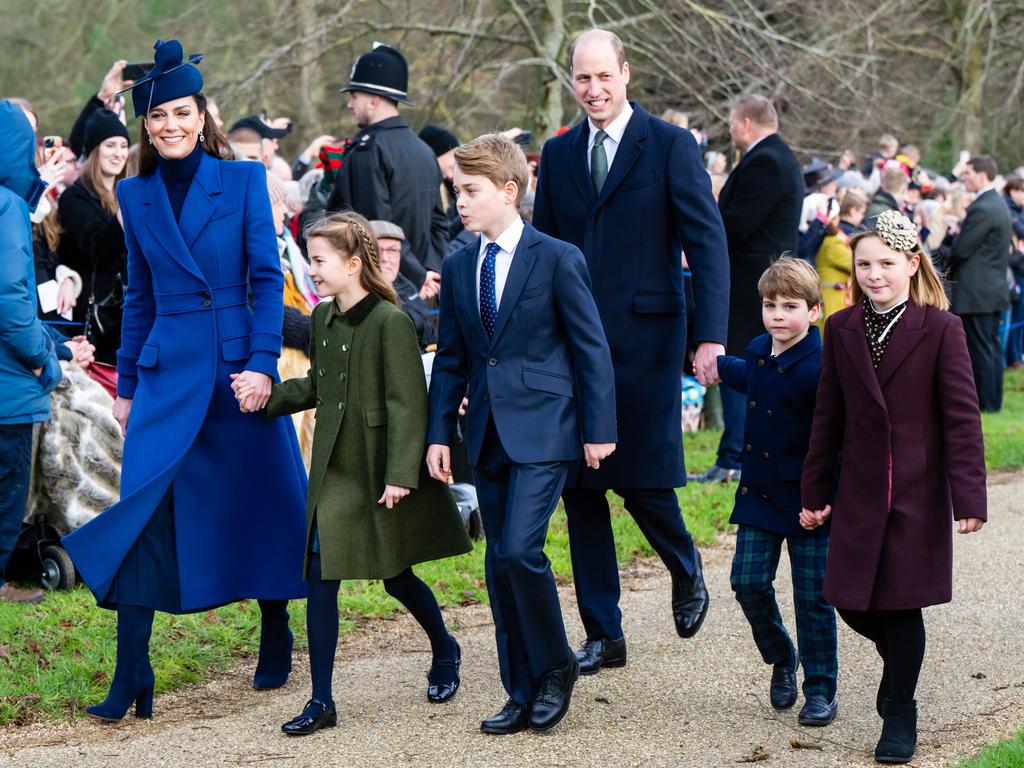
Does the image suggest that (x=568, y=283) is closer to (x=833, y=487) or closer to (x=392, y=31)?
(x=833, y=487)

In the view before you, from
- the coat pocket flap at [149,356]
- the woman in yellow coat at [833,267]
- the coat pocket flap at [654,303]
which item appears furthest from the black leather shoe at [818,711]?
the woman in yellow coat at [833,267]

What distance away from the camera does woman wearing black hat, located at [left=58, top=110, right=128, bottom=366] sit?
24.9 ft

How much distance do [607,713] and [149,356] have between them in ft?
6.56

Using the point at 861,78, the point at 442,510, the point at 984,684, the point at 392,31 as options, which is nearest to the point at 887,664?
the point at 984,684

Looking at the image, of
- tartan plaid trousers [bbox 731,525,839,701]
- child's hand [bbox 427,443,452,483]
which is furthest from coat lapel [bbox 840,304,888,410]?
child's hand [bbox 427,443,452,483]

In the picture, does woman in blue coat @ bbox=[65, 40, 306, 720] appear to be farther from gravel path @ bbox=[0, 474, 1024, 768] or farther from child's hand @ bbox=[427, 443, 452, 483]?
child's hand @ bbox=[427, 443, 452, 483]

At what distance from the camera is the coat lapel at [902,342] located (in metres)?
4.58

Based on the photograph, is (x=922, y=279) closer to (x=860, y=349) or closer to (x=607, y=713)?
(x=860, y=349)

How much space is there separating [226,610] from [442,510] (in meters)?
1.87

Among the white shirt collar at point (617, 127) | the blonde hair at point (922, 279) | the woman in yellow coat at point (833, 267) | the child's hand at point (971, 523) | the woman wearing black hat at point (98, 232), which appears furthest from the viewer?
the woman in yellow coat at point (833, 267)

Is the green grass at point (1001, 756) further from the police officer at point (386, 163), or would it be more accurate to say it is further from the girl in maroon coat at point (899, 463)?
the police officer at point (386, 163)

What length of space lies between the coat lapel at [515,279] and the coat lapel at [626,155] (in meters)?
0.68

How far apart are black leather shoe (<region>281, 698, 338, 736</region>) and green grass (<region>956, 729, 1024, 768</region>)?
1.98 metres

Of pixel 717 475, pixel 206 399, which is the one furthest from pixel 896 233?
pixel 717 475
